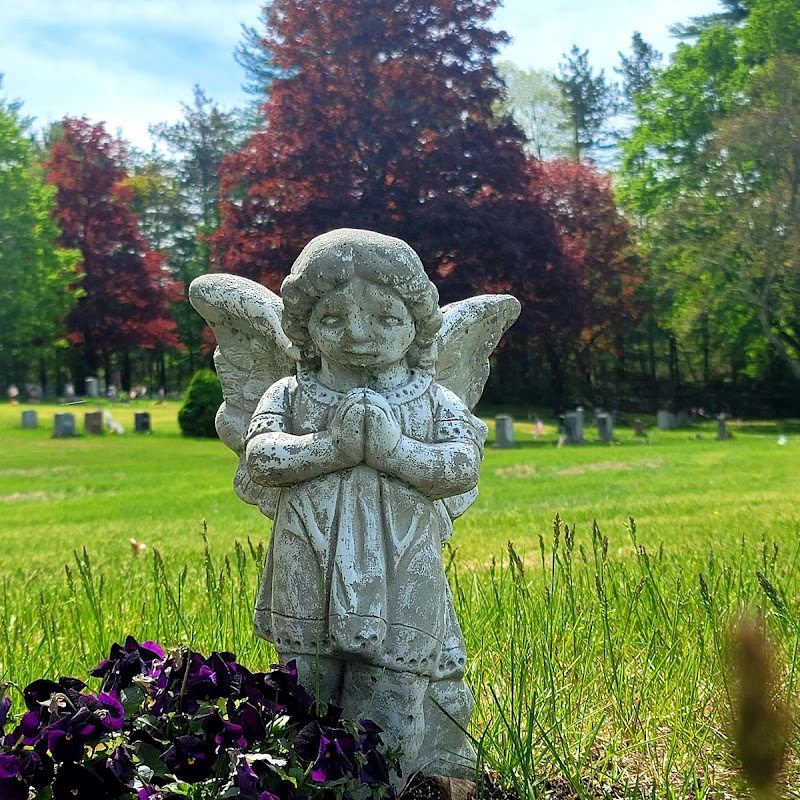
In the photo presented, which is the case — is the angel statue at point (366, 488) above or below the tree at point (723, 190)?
below

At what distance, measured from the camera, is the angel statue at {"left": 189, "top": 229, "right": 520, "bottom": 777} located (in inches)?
88.0

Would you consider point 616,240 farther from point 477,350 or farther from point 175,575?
point 477,350

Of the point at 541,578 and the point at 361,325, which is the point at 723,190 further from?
the point at 361,325

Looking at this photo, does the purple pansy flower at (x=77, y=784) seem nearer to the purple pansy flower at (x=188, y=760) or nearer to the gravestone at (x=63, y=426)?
the purple pansy flower at (x=188, y=760)

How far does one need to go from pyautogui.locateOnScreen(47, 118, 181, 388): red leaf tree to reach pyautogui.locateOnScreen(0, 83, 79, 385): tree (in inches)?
36.0

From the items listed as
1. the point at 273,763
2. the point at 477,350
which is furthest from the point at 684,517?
the point at 273,763

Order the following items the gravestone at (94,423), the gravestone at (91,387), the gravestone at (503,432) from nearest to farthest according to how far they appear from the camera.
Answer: the gravestone at (503,432) → the gravestone at (94,423) → the gravestone at (91,387)

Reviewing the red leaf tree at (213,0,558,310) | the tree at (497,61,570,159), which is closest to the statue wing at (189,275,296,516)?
the red leaf tree at (213,0,558,310)

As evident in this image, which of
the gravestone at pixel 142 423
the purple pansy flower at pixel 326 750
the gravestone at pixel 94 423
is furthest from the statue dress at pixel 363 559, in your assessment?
the gravestone at pixel 142 423

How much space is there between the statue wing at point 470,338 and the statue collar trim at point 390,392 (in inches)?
13.1

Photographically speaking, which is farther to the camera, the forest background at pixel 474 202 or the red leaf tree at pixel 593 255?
the red leaf tree at pixel 593 255

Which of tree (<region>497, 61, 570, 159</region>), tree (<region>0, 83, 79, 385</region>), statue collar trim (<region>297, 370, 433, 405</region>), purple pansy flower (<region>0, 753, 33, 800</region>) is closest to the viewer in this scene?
purple pansy flower (<region>0, 753, 33, 800</region>)

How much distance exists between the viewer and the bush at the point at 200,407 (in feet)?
57.0

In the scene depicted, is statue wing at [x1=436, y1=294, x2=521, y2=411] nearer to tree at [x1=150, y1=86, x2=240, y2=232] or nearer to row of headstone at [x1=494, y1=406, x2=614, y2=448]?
row of headstone at [x1=494, y1=406, x2=614, y2=448]
